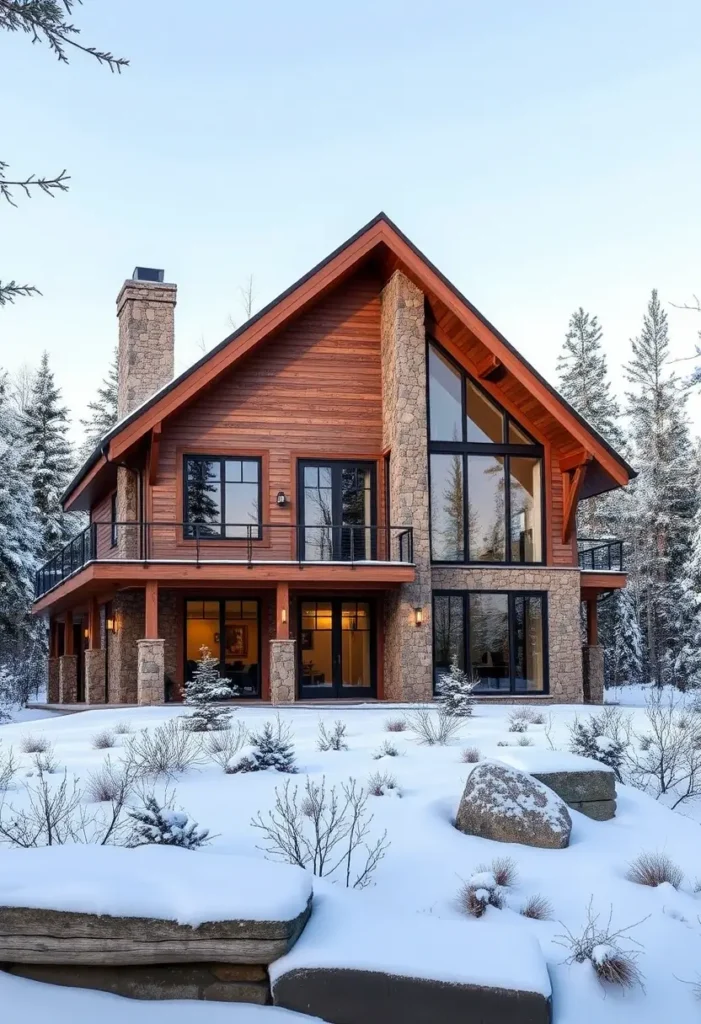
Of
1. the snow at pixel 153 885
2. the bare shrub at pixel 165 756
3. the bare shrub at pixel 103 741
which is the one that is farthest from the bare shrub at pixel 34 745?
the snow at pixel 153 885

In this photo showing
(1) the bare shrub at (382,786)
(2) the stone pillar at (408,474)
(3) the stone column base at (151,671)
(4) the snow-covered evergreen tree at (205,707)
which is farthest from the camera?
(2) the stone pillar at (408,474)

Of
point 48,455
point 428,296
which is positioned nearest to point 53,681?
point 48,455

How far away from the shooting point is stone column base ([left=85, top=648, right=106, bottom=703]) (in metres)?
21.8

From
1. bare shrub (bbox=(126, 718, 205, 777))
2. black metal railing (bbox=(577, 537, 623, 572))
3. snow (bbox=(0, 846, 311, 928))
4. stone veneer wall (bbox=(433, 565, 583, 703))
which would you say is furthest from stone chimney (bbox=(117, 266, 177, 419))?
snow (bbox=(0, 846, 311, 928))

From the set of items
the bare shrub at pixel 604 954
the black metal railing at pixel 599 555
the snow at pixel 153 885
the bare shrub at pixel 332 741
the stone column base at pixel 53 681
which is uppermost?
the black metal railing at pixel 599 555

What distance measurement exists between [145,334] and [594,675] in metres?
→ 12.7

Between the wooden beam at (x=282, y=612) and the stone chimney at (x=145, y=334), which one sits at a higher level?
the stone chimney at (x=145, y=334)

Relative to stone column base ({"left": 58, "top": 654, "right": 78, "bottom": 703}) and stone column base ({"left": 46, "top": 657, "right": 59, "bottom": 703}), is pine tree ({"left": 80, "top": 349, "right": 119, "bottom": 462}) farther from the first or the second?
stone column base ({"left": 58, "top": 654, "right": 78, "bottom": 703})

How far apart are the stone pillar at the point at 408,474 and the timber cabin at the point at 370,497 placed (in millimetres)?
42

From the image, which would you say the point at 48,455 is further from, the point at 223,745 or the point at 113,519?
the point at 223,745

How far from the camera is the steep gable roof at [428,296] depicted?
1894 centimetres

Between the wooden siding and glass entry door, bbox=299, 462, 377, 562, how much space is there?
9.3 inches

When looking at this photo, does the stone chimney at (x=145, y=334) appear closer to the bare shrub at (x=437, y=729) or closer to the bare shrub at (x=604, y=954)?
the bare shrub at (x=437, y=729)

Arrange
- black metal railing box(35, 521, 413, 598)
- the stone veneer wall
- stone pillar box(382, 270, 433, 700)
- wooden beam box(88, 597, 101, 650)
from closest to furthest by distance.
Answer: stone pillar box(382, 270, 433, 700) < black metal railing box(35, 521, 413, 598) < the stone veneer wall < wooden beam box(88, 597, 101, 650)
